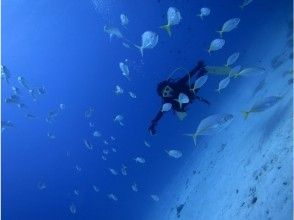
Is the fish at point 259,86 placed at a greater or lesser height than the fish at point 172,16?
lesser

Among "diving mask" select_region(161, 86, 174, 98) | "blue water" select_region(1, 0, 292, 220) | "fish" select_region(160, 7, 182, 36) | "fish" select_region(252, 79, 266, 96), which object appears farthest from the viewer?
"blue water" select_region(1, 0, 292, 220)

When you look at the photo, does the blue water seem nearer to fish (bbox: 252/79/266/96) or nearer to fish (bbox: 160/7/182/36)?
fish (bbox: 252/79/266/96)

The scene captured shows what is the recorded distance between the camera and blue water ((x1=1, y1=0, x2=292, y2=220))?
15.0 meters

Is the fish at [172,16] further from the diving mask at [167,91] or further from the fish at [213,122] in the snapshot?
the fish at [213,122]

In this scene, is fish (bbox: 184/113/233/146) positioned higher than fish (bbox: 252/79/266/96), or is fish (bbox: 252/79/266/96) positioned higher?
fish (bbox: 184/113/233/146)

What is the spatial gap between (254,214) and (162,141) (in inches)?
438

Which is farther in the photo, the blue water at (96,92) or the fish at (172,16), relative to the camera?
the blue water at (96,92)

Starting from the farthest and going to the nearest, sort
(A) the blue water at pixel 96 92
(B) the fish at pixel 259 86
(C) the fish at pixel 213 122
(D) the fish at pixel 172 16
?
(A) the blue water at pixel 96 92 → (B) the fish at pixel 259 86 → (D) the fish at pixel 172 16 → (C) the fish at pixel 213 122

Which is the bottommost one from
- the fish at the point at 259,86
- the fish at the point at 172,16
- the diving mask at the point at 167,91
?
the fish at the point at 259,86

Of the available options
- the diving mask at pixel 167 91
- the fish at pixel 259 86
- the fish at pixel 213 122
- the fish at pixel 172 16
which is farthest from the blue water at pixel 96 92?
the fish at pixel 213 122

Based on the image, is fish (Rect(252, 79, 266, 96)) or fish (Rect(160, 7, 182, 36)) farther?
fish (Rect(252, 79, 266, 96))

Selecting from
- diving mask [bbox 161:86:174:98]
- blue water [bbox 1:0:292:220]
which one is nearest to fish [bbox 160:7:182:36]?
diving mask [bbox 161:86:174:98]

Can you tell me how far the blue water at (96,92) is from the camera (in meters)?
15.0

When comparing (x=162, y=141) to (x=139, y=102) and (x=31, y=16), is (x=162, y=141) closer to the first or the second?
(x=139, y=102)
